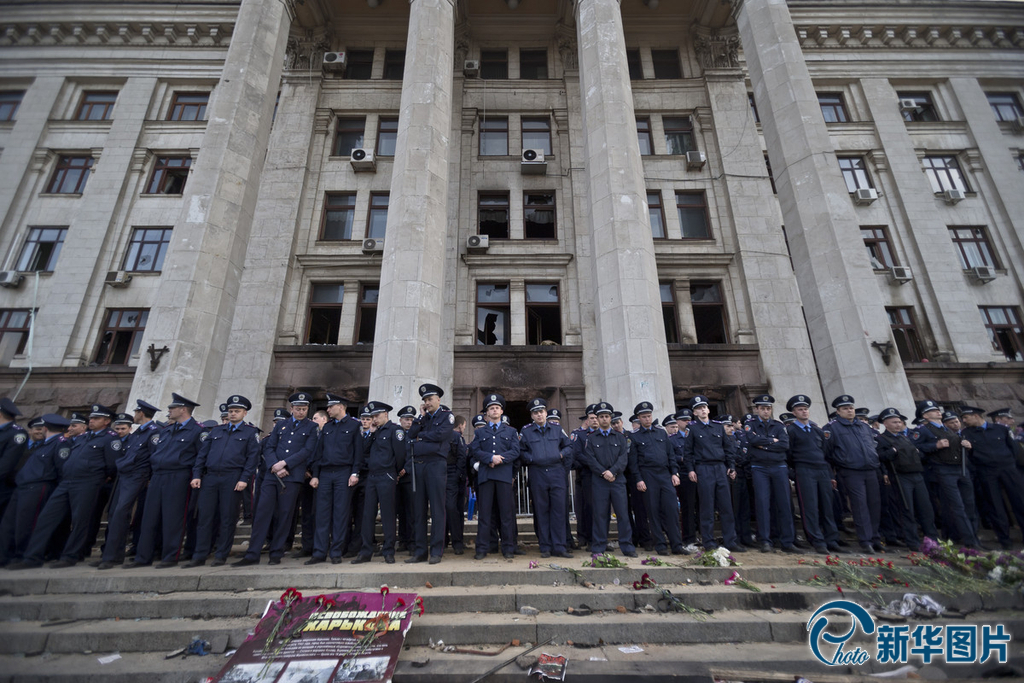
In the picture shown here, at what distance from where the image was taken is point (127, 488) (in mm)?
7031

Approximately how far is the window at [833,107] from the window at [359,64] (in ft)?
66.9

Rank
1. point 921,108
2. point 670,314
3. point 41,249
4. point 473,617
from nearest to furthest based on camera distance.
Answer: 1. point 473,617
2. point 670,314
3. point 41,249
4. point 921,108

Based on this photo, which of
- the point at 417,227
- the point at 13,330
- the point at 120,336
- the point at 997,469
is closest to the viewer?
the point at 997,469

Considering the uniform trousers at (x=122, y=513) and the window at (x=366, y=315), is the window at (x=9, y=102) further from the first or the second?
the uniform trousers at (x=122, y=513)

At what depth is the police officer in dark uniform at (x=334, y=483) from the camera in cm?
682

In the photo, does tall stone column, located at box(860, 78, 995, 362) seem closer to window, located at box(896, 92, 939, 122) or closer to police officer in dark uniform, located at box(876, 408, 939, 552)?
window, located at box(896, 92, 939, 122)

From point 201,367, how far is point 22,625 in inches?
287

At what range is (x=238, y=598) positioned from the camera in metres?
5.40

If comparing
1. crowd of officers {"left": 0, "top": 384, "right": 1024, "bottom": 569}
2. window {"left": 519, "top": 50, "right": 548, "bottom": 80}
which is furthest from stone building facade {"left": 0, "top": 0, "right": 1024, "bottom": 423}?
crowd of officers {"left": 0, "top": 384, "right": 1024, "bottom": 569}

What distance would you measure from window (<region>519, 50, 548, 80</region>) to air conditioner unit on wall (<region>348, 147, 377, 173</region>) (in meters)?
7.91

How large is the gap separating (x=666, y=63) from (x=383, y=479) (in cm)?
2234

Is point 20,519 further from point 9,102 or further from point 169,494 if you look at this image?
point 9,102

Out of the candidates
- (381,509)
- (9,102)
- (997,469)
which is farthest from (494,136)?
(9,102)

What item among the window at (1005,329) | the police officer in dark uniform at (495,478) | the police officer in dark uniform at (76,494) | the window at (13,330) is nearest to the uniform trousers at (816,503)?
the police officer in dark uniform at (495,478)
